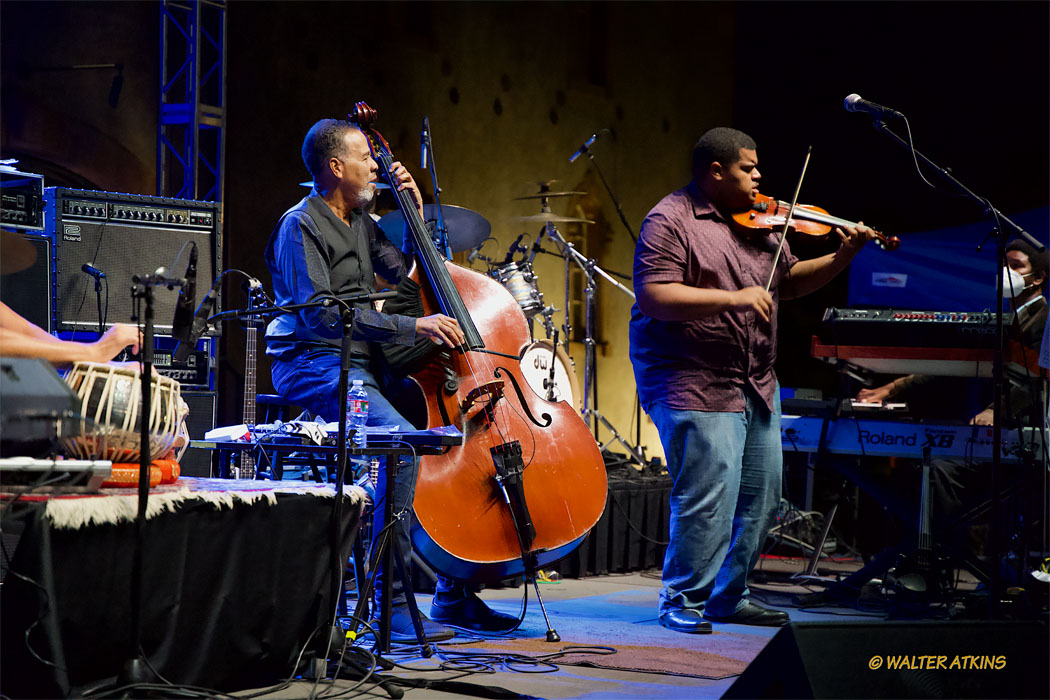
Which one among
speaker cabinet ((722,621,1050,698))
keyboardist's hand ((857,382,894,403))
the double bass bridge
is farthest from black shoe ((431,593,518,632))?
keyboardist's hand ((857,382,894,403))

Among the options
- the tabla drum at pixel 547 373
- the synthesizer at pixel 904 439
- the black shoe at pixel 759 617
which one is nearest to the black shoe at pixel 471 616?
the black shoe at pixel 759 617

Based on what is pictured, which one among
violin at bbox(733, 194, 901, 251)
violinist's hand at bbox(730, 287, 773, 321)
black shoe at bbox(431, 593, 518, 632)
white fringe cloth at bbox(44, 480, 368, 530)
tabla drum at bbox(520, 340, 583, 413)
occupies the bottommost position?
black shoe at bbox(431, 593, 518, 632)

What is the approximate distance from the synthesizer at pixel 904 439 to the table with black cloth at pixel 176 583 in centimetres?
273

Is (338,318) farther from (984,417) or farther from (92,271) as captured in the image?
(984,417)

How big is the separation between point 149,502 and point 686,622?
7.23 feet

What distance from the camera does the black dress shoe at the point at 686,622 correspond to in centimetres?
410

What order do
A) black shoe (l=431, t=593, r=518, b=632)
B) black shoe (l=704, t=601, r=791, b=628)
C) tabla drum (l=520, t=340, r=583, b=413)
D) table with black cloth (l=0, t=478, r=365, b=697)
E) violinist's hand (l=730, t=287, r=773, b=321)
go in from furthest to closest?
tabla drum (l=520, t=340, r=583, b=413), black shoe (l=704, t=601, r=791, b=628), black shoe (l=431, t=593, r=518, b=632), violinist's hand (l=730, t=287, r=773, b=321), table with black cloth (l=0, t=478, r=365, b=697)

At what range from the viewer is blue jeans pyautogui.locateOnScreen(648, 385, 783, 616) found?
164 inches

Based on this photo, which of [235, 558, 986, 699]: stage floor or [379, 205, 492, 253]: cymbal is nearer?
[235, 558, 986, 699]: stage floor

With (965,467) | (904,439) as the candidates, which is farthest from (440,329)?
(965,467)

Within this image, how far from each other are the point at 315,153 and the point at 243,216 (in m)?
2.91

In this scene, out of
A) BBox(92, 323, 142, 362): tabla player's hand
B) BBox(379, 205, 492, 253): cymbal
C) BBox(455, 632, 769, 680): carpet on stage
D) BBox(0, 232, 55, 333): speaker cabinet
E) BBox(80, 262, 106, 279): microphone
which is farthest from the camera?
BBox(379, 205, 492, 253): cymbal

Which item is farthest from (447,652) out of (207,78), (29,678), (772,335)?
(207,78)

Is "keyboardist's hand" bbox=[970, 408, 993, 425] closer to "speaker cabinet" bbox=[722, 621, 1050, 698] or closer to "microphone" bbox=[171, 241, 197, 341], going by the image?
"speaker cabinet" bbox=[722, 621, 1050, 698]
